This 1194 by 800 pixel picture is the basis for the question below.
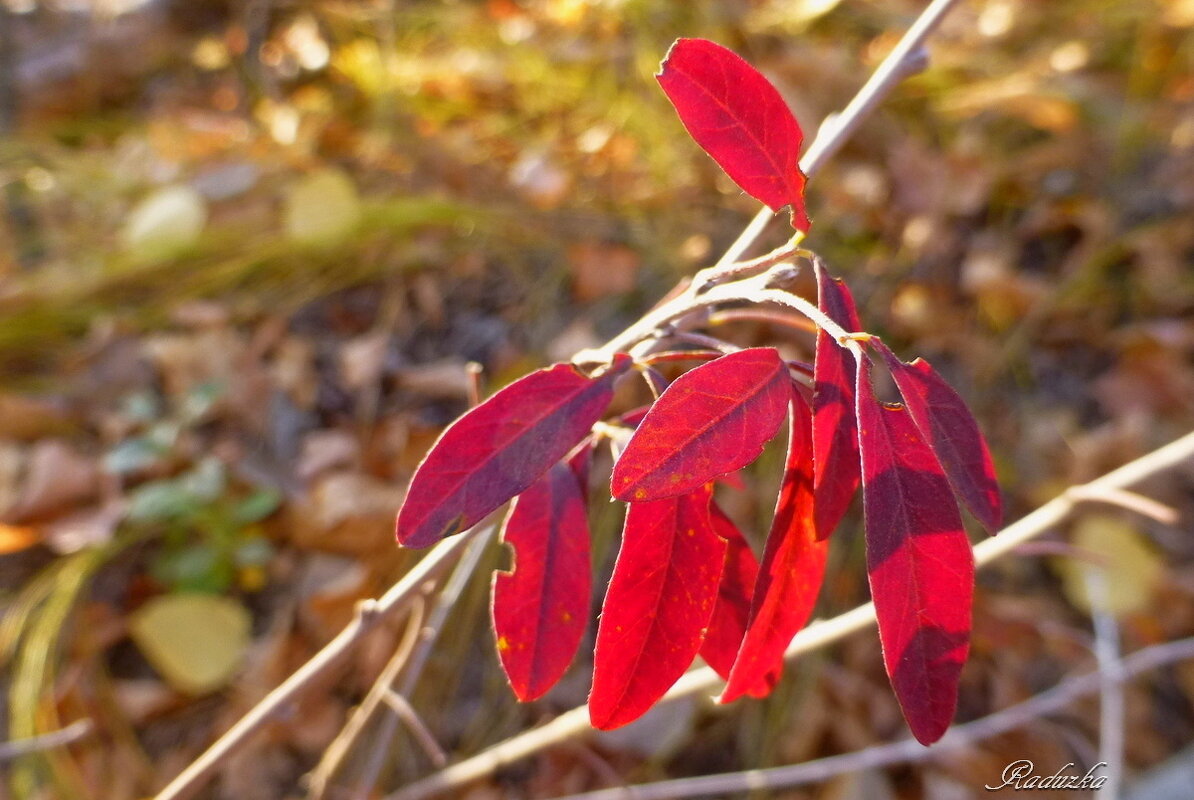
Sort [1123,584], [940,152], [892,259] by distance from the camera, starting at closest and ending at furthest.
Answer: [1123,584] < [892,259] < [940,152]

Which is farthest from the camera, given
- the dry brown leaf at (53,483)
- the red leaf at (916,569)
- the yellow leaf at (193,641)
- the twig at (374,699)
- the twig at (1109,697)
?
the dry brown leaf at (53,483)

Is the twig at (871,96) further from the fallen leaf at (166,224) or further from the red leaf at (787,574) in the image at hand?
the fallen leaf at (166,224)

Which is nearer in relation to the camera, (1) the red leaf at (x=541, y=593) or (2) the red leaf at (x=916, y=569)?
(2) the red leaf at (x=916, y=569)

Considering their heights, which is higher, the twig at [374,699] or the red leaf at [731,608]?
the red leaf at [731,608]

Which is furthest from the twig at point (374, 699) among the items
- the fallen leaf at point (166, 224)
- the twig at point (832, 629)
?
the fallen leaf at point (166, 224)

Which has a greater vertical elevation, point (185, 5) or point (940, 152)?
point (185, 5)

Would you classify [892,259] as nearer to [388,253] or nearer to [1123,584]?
[1123,584]

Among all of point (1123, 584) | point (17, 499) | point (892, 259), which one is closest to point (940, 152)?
point (892, 259)
